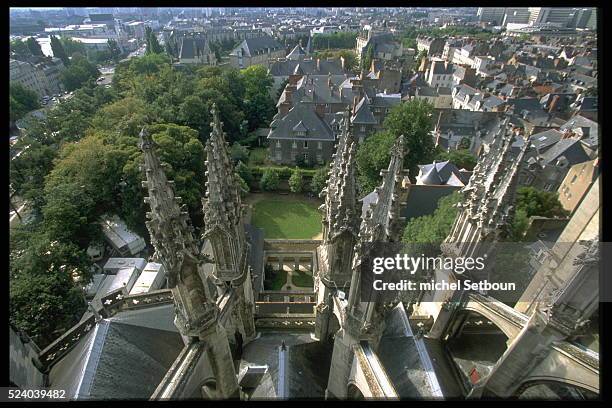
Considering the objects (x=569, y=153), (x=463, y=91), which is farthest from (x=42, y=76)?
(x=569, y=153)

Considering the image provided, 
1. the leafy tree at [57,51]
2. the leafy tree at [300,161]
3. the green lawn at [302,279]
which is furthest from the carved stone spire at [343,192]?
the leafy tree at [57,51]

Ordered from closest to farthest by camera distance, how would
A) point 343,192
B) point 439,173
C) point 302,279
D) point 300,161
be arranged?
point 343,192, point 302,279, point 439,173, point 300,161

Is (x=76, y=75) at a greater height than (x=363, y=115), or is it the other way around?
(x=363, y=115)

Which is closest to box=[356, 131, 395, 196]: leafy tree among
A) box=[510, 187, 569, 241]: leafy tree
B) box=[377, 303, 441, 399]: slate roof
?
box=[510, 187, 569, 241]: leafy tree

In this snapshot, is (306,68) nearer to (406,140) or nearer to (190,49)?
(190,49)

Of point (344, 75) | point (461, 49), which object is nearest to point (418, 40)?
point (461, 49)

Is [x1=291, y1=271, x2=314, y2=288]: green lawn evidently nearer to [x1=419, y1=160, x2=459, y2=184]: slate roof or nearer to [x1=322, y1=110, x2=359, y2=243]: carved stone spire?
[x1=419, y1=160, x2=459, y2=184]: slate roof
